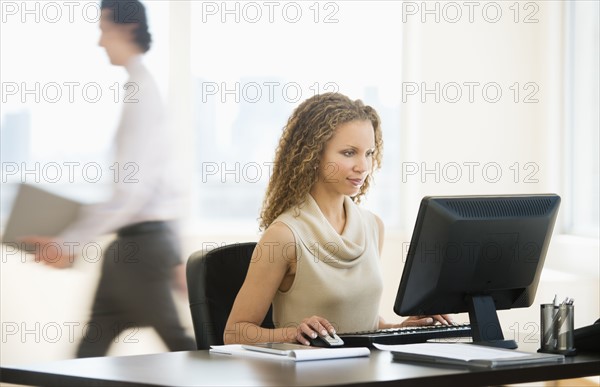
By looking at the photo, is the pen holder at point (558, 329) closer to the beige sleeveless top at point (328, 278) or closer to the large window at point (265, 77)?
the beige sleeveless top at point (328, 278)

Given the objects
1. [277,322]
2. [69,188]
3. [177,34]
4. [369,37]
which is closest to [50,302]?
[69,188]

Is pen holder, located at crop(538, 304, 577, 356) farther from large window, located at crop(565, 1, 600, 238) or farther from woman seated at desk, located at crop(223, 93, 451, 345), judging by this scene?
large window, located at crop(565, 1, 600, 238)

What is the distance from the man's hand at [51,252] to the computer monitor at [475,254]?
2.00 metres

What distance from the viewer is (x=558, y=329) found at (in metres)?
2.20

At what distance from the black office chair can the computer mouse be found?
58cm

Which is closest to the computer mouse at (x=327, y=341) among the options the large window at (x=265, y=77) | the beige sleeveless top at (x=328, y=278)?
the beige sleeveless top at (x=328, y=278)

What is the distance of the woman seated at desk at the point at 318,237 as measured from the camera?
8.29 ft

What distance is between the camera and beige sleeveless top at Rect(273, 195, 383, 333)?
2.59 m

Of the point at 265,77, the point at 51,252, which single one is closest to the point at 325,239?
the point at 51,252

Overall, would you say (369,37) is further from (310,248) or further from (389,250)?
(310,248)

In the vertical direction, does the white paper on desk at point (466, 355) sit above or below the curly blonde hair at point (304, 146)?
below

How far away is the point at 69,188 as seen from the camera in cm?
409

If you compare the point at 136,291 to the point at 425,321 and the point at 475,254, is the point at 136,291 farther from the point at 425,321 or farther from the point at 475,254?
the point at 475,254

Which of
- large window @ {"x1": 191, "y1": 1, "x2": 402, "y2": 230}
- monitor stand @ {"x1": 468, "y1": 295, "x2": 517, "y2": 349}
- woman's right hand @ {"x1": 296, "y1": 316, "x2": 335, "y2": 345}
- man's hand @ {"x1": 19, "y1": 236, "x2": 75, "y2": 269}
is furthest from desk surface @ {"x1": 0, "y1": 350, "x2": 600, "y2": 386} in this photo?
large window @ {"x1": 191, "y1": 1, "x2": 402, "y2": 230}
